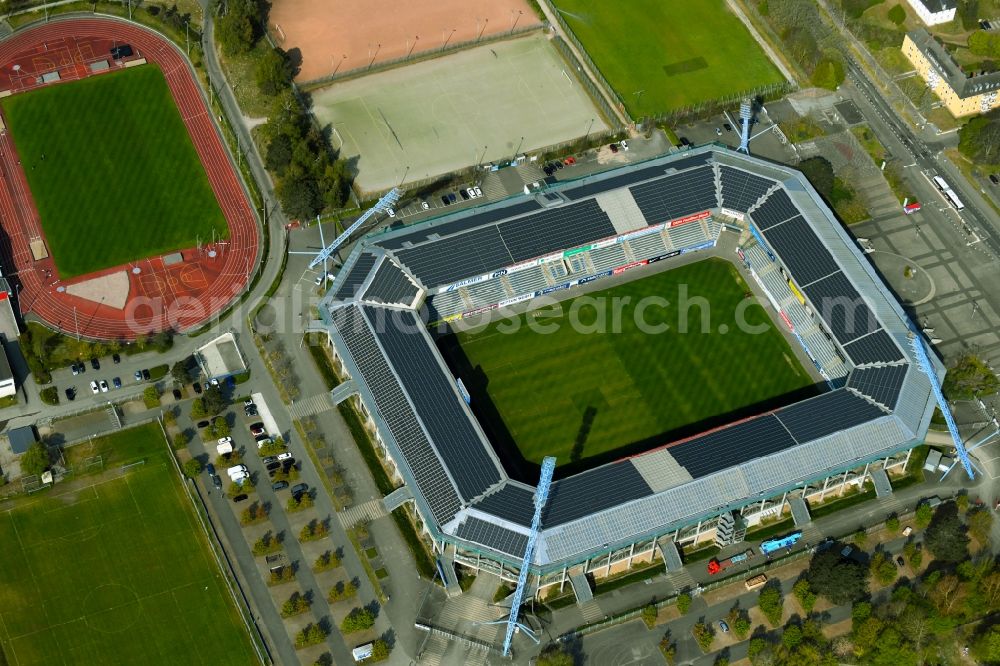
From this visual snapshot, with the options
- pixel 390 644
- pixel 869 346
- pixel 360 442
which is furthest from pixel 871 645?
pixel 360 442

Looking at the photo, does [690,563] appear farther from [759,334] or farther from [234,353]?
[234,353]

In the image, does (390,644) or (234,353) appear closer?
(390,644)

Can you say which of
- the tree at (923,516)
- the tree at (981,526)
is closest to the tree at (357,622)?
the tree at (923,516)

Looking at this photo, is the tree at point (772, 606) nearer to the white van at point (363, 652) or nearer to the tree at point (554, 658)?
the tree at point (554, 658)

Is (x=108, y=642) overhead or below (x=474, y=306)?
below

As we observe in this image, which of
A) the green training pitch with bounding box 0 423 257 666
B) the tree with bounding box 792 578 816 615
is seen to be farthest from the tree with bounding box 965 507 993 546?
the green training pitch with bounding box 0 423 257 666

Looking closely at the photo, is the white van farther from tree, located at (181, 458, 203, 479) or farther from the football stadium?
tree, located at (181, 458, 203, 479)

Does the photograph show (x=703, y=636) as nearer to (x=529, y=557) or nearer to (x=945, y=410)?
(x=529, y=557)
